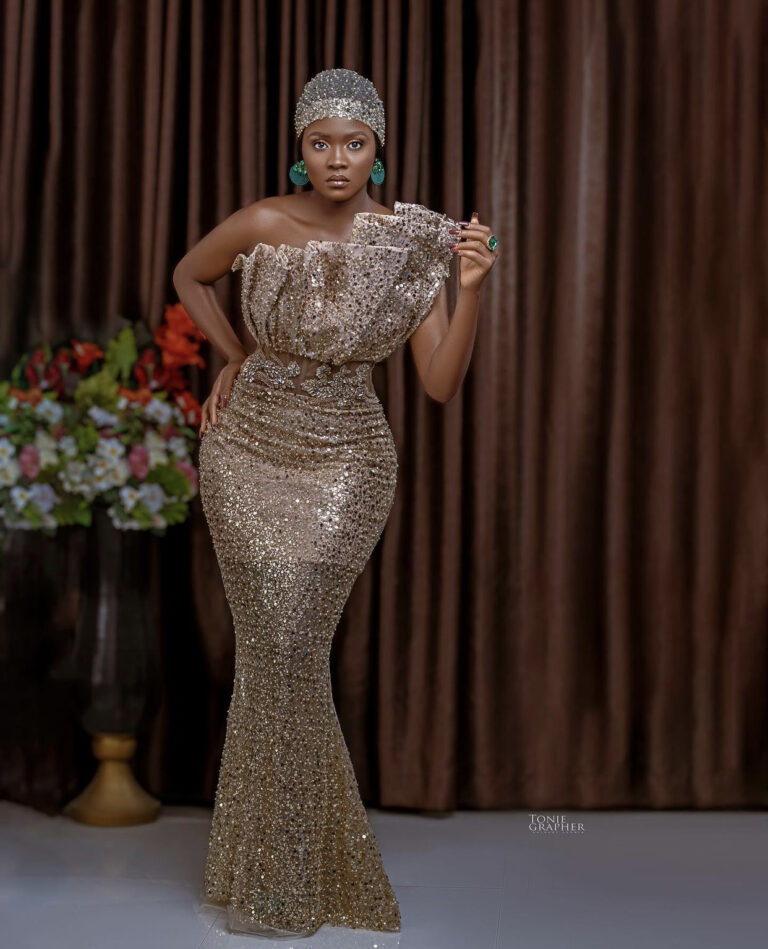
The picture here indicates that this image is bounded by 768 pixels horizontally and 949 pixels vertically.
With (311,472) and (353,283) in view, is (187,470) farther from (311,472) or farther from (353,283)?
(353,283)

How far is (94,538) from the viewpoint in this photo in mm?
3627

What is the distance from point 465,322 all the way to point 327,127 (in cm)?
48

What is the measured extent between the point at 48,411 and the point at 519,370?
128 centimetres

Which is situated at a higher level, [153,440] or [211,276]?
[211,276]

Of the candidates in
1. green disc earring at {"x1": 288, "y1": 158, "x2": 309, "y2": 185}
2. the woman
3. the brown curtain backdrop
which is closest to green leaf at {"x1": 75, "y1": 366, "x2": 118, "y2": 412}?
the brown curtain backdrop

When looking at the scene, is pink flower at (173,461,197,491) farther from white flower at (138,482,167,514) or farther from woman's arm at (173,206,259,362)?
woman's arm at (173,206,259,362)

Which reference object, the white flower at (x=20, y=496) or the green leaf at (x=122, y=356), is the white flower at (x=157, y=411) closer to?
the green leaf at (x=122, y=356)

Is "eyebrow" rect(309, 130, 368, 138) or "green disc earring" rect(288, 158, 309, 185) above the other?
"eyebrow" rect(309, 130, 368, 138)

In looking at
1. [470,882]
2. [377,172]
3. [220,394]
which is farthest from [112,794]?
[377,172]

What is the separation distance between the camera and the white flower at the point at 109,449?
347cm

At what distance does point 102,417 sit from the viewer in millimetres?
3482

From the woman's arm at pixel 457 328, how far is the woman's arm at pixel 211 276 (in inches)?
17.0

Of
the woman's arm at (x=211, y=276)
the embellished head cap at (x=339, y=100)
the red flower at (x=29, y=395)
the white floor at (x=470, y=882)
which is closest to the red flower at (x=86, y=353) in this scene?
the red flower at (x=29, y=395)

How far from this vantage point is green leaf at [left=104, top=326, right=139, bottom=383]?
11.8 feet
